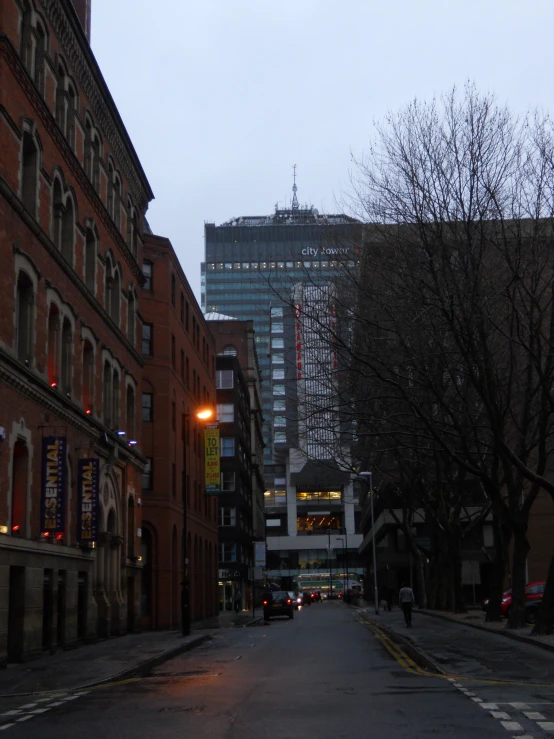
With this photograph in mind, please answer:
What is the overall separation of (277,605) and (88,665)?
1371 inches

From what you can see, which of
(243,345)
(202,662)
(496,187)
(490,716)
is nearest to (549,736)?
(490,716)

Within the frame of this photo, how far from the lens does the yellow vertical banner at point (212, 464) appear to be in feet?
190

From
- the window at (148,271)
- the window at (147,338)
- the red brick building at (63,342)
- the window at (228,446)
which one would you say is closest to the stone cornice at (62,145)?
the red brick building at (63,342)

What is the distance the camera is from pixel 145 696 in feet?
50.4

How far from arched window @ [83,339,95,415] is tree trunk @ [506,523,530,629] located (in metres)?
14.5

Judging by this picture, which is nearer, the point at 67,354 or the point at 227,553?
the point at 67,354

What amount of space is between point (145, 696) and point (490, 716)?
20.0ft

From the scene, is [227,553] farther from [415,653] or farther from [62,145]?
[415,653]

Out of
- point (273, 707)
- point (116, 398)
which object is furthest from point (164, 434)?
point (273, 707)

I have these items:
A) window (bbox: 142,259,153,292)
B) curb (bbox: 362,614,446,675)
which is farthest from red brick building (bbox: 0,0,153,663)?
curb (bbox: 362,614,446,675)

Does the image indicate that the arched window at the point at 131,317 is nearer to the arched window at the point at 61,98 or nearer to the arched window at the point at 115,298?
the arched window at the point at 115,298

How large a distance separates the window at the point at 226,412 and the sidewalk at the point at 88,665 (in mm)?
48680

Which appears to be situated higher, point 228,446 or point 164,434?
point 228,446

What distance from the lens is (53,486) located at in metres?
25.2
